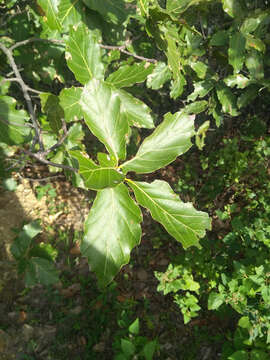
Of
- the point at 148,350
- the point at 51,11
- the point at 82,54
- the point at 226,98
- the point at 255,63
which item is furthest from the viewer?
the point at 148,350

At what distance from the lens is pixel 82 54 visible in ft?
3.88

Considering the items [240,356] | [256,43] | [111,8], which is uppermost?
[111,8]

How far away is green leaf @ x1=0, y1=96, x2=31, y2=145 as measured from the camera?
1.31m

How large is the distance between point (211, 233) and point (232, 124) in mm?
1477

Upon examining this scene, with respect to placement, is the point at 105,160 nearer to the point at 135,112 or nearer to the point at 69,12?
the point at 135,112

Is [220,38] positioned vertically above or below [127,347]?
above

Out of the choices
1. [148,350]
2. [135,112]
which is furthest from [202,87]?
[148,350]

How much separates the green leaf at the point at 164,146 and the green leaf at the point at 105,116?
0.21 feet

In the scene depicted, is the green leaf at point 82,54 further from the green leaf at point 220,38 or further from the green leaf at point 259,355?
the green leaf at point 259,355

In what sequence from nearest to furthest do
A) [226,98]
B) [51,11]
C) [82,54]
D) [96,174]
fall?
[96,174] < [82,54] < [51,11] < [226,98]

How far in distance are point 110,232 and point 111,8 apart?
3.60 feet

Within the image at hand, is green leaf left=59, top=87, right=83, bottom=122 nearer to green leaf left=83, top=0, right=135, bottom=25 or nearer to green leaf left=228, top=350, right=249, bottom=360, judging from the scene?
green leaf left=83, top=0, right=135, bottom=25

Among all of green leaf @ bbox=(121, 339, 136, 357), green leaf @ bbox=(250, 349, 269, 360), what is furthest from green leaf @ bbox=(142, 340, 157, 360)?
green leaf @ bbox=(250, 349, 269, 360)

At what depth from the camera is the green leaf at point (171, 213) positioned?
0.91 m
